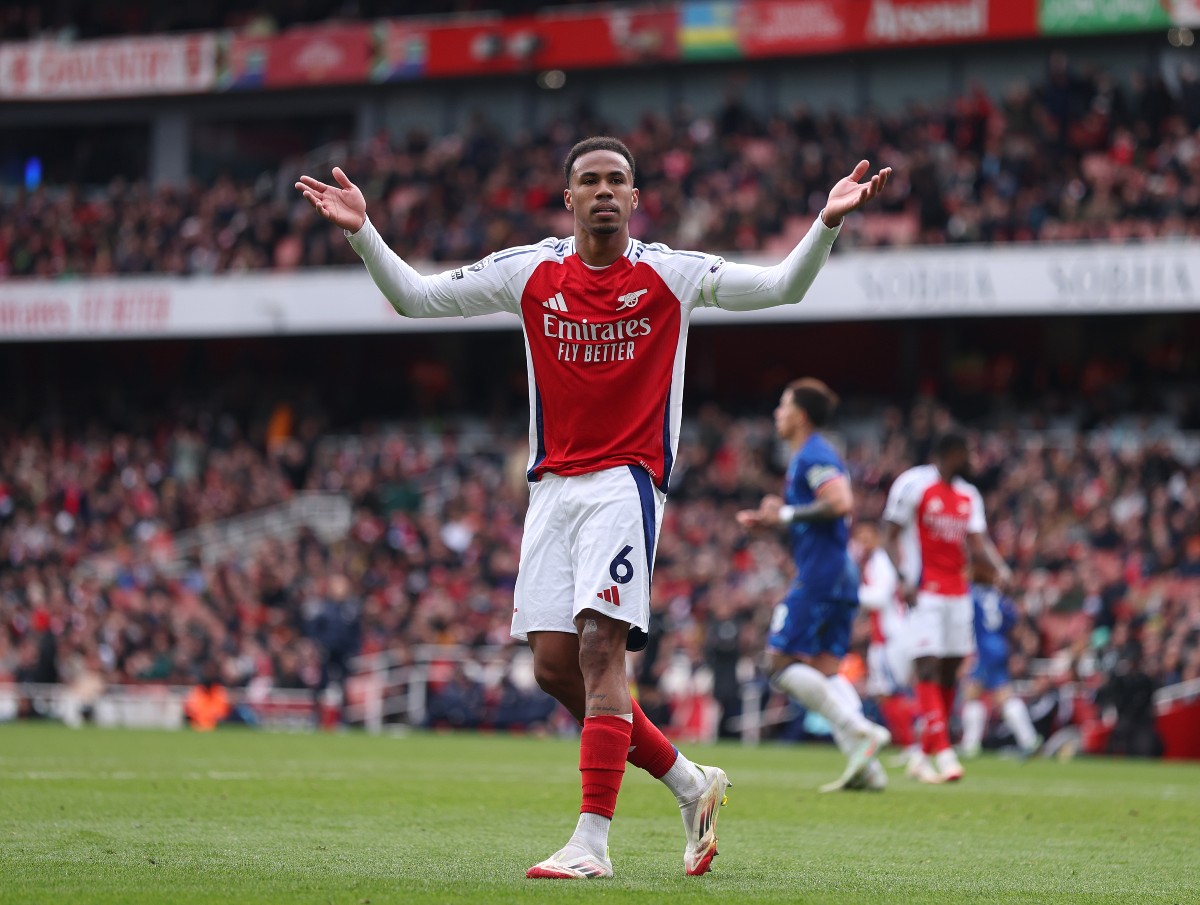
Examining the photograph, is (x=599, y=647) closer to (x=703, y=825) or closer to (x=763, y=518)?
(x=703, y=825)

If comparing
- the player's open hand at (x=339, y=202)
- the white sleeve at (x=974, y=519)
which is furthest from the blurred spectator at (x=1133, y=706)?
the player's open hand at (x=339, y=202)

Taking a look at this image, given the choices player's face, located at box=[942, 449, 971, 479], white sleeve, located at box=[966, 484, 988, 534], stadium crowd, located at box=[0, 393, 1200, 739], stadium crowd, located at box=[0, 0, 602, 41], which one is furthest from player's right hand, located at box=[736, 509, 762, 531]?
stadium crowd, located at box=[0, 0, 602, 41]

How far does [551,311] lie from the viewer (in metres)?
6.18

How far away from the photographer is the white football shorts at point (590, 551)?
583 cm

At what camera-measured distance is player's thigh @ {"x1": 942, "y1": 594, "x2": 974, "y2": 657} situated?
40.2 ft

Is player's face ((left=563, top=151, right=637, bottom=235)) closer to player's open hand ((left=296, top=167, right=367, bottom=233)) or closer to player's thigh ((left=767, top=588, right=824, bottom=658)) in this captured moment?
player's open hand ((left=296, top=167, right=367, bottom=233))

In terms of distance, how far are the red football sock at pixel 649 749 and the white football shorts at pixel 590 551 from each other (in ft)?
1.09

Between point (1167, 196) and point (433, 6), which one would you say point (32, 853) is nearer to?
point (1167, 196)

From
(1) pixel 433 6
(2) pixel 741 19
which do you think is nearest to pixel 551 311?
(2) pixel 741 19

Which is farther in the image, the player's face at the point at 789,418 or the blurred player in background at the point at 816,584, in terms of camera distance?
the player's face at the point at 789,418

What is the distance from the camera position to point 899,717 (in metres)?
18.9

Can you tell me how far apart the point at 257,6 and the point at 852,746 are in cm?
3027

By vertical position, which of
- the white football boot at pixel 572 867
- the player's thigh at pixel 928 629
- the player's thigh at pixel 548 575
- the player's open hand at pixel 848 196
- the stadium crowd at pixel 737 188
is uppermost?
the stadium crowd at pixel 737 188

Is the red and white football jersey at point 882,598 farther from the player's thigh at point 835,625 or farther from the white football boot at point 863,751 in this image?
the white football boot at point 863,751
